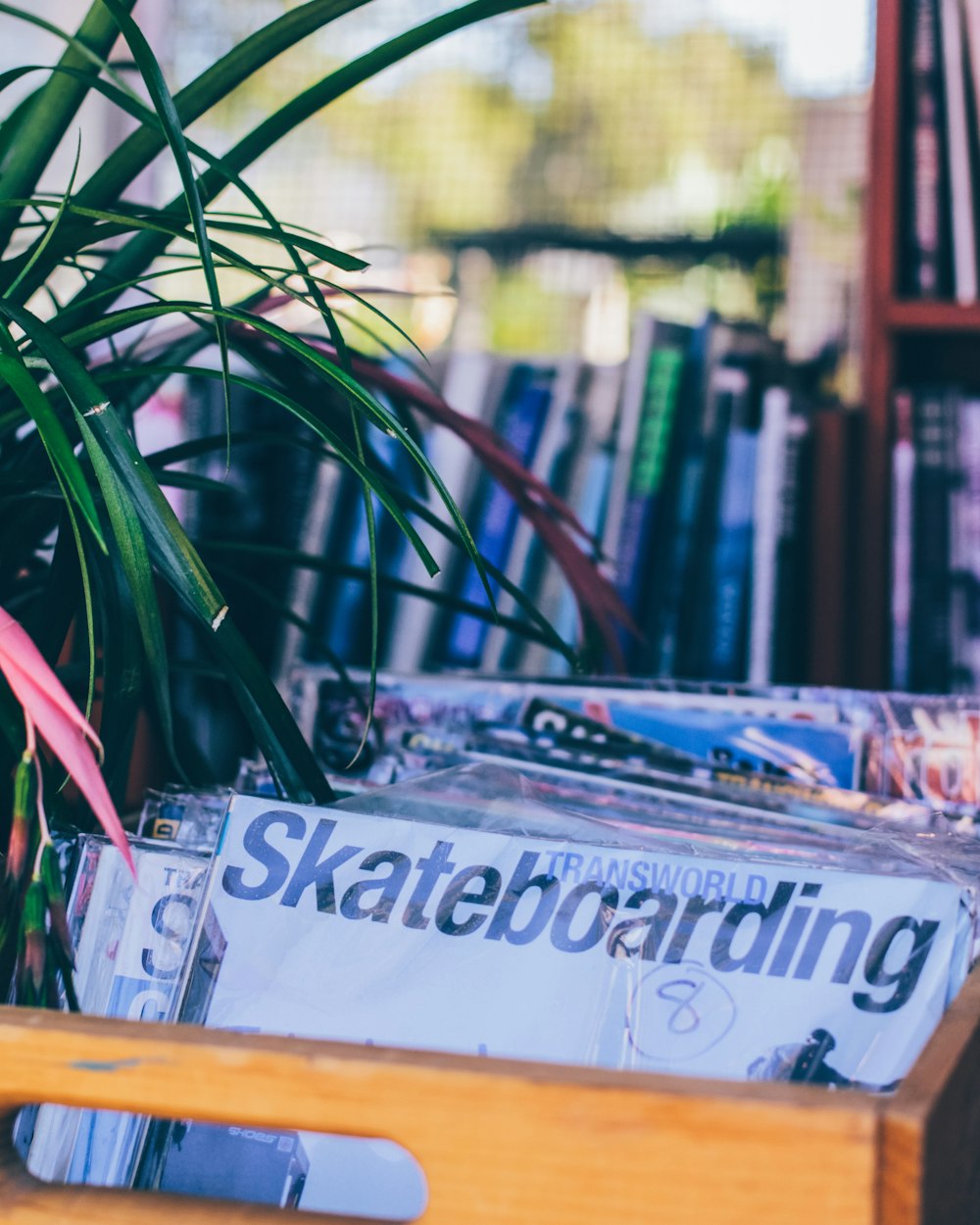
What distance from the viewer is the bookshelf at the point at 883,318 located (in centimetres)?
112

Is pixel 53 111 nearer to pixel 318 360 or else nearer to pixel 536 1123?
pixel 318 360

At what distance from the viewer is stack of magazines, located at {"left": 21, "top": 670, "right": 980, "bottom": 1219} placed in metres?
0.50

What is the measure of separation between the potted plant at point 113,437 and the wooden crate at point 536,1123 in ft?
0.24

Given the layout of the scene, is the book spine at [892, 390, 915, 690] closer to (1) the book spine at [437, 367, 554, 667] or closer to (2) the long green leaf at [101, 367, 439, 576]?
(1) the book spine at [437, 367, 554, 667]

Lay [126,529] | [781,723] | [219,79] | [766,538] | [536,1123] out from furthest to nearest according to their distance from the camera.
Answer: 1. [766,538]
2. [781,723]
3. [219,79]
4. [126,529]
5. [536,1123]

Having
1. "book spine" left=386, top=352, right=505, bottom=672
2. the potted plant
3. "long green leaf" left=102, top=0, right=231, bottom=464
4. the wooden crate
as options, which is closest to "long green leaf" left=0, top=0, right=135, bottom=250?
the potted plant

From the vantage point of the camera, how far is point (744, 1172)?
0.36 m

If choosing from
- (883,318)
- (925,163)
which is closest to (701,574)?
(883,318)

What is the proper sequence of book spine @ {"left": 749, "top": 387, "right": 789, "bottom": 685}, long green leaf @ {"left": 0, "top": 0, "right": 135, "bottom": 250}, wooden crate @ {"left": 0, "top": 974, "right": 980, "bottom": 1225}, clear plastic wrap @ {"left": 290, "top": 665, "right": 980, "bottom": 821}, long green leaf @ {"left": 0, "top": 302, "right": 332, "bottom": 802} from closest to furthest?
wooden crate @ {"left": 0, "top": 974, "right": 980, "bottom": 1225} < long green leaf @ {"left": 0, "top": 302, "right": 332, "bottom": 802} < long green leaf @ {"left": 0, "top": 0, "right": 135, "bottom": 250} < clear plastic wrap @ {"left": 290, "top": 665, "right": 980, "bottom": 821} < book spine @ {"left": 749, "top": 387, "right": 789, "bottom": 685}

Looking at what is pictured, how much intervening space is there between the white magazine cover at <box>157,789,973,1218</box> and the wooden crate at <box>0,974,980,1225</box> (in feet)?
0.30

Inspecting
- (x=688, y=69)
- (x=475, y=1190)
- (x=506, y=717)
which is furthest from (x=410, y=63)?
(x=475, y=1190)

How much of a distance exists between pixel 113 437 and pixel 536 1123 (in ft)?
1.02

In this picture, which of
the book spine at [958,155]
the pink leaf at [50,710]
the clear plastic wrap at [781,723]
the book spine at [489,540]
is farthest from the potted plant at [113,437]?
the book spine at [958,155]

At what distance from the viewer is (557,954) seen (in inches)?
20.8
